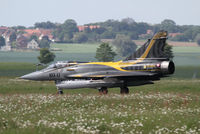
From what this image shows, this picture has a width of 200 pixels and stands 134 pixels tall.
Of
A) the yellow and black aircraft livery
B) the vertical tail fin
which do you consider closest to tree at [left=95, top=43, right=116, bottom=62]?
the yellow and black aircraft livery

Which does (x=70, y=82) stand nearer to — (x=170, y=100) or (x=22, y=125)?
(x=170, y=100)

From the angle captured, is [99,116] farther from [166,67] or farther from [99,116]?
[166,67]

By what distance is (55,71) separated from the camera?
32.1 m

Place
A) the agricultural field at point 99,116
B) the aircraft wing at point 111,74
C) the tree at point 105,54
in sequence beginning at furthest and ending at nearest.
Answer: the tree at point 105,54, the aircraft wing at point 111,74, the agricultural field at point 99,116

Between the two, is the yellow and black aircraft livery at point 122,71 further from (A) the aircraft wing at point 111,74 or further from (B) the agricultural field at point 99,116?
(B) the agricultural field at point 99,116

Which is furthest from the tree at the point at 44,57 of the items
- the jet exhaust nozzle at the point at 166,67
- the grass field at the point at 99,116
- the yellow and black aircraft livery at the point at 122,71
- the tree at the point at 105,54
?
the grass field at the point at 99,116

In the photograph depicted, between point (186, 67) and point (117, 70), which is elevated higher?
point (117, 70)

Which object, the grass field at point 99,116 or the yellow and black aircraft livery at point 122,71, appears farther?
the yellow and black aircraft livery at point 122,71

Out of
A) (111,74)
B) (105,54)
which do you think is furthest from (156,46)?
(105,54)

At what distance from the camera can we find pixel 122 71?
96.7 feet

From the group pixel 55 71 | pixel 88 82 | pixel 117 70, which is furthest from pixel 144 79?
pixel 55 71

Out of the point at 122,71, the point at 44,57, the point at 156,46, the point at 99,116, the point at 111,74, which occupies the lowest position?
the point at 44,57

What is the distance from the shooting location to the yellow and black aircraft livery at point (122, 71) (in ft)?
92.5

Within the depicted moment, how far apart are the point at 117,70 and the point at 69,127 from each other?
15833 millimetres
